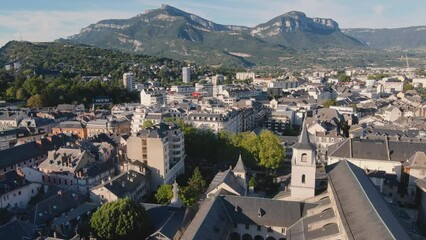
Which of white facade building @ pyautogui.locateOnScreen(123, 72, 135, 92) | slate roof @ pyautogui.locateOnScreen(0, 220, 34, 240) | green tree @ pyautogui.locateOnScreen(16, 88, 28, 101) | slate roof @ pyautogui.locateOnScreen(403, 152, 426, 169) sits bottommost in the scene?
slate roof @ pyautogui.locateOnScreen(0, 220, 34, 240)

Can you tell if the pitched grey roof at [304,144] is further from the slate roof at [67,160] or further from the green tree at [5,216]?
the green tree at [5,216]

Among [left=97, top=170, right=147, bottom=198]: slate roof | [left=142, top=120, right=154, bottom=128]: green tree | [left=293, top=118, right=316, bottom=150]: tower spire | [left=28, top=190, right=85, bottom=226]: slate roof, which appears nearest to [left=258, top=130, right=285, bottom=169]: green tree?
[left=97, top=170, right=147, bottom=198]: slate roof

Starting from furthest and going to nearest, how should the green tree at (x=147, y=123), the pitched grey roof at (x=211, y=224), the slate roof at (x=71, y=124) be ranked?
the slate roof at (x=71, y=124)
the green tree at (x=147, y=123)
the pitched grey roof at (x=211, y=224)

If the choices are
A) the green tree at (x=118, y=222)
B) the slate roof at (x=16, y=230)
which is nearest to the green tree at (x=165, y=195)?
the green tree at (x=118, y=222)

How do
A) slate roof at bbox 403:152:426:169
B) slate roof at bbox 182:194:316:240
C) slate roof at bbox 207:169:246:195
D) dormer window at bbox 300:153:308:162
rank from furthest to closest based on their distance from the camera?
1. slate roof at bbox 403:152:426:169
2. slate roof at bbox 207:169:246:195
3. dormer window at bbox 300:153:308:162
4. slate roof at bbox 182:194:316:240

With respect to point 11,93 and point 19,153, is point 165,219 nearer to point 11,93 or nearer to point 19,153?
point 19,153

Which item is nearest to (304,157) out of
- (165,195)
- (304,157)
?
(304,157)

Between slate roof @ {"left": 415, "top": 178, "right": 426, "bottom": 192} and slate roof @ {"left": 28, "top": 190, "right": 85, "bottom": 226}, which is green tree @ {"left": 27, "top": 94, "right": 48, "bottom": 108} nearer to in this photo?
slate roof @ {"left": 28, "top": 190, "right": 85, "bottom": 226}
